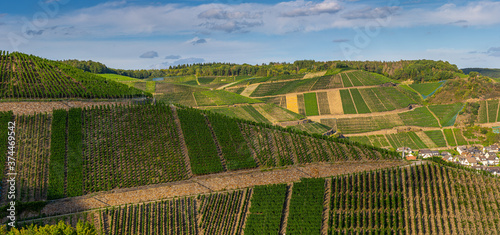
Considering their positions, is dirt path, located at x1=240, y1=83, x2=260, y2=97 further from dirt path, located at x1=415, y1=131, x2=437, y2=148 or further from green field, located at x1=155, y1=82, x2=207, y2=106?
dirt path, located at x1=415, y1=131, x2=437, y2=148

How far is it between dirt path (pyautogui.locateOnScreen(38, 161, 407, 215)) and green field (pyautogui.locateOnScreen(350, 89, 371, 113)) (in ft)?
228

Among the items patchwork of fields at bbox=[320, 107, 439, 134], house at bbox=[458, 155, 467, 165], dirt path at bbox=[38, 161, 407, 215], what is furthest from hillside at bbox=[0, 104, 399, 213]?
patchwork of fields at bbox=[320, 107, 439, 134]

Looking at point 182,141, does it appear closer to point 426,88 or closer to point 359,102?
point 359,102

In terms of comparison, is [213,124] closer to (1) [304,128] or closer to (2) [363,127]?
(1) [304,128]

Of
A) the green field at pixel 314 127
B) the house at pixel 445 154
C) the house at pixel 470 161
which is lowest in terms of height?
the house at pixel 470 161

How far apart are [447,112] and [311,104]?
36.3 m

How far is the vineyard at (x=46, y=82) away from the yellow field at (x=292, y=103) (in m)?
61.2

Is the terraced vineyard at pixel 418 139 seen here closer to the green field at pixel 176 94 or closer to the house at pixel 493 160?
the house at pixel 493 160

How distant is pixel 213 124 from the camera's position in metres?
62.3

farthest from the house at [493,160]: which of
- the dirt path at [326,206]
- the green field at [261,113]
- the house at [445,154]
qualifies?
the dirt path at [326,206]

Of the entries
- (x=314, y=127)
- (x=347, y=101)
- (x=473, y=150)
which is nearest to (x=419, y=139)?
(x=473, y=150)

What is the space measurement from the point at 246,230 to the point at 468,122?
88.9 metres

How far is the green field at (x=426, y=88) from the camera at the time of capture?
137 meters

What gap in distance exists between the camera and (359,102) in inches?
4946
